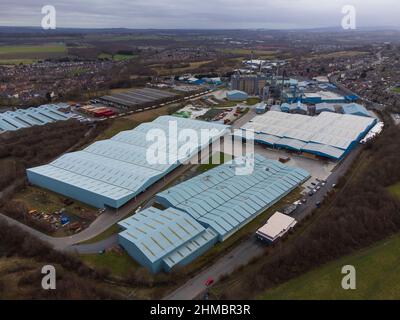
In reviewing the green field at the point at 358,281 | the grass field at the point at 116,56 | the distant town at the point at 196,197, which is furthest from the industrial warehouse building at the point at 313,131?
the grass field at the point at 116,56

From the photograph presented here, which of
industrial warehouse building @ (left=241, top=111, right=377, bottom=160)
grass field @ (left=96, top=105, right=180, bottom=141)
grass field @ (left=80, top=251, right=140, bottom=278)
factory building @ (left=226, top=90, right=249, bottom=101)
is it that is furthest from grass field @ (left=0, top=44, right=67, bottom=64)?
grass field @ (left=80, top=251, right=140, bottom=278)

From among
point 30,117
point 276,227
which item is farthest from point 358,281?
point 30,117

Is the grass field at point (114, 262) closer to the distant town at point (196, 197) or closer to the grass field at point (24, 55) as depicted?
the distant town at point (196, 197)

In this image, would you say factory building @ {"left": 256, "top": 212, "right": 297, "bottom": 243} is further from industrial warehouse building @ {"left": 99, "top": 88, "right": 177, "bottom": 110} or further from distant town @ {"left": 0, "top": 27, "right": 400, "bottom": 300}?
industrial warehouse building @ {"left": 99, "top": 88, "right": 177, "bottom": 110}

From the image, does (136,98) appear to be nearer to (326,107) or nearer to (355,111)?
(326,107)

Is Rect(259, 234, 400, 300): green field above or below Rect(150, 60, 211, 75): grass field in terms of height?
below

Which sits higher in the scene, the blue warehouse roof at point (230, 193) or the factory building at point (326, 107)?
the factory building at point (326, 107)
